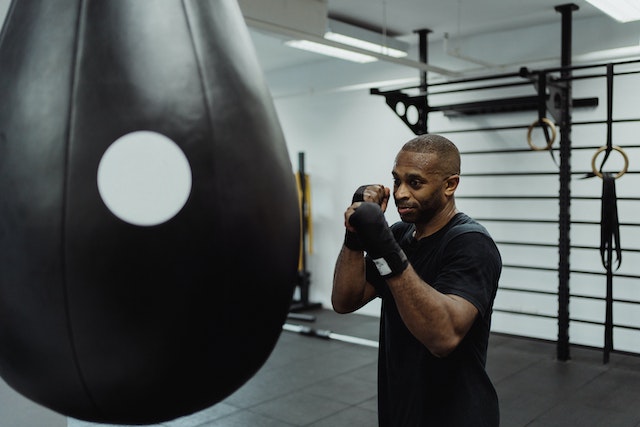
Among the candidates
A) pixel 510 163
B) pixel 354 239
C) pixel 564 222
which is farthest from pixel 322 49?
pixel 354 239

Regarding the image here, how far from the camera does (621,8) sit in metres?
4.02

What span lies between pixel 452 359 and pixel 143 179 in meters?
1.08

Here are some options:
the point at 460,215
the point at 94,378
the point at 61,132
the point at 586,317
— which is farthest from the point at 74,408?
the point at 586,317

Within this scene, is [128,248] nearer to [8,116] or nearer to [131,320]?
[131,320]

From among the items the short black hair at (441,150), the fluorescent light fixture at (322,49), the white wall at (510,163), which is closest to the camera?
Result: the short black hair at (441,150)

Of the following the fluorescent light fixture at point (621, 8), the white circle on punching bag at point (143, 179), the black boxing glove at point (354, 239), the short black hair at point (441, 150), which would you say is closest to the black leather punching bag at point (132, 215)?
the white circle on punching bag at point (143, 179)

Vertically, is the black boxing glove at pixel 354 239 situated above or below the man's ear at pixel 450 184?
below

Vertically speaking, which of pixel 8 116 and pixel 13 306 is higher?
pixel 8 116

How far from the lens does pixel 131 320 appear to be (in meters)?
0.71

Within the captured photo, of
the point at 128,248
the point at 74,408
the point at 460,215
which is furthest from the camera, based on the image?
the point at 460,215

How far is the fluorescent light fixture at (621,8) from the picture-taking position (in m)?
3.86

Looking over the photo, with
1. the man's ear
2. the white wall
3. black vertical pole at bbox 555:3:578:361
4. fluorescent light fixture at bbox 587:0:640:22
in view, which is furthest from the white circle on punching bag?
the white wall

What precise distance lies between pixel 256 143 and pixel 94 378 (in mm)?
364

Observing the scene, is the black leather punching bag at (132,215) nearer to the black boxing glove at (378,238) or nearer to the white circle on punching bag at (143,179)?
the white circle on punching bag at (143,179)
